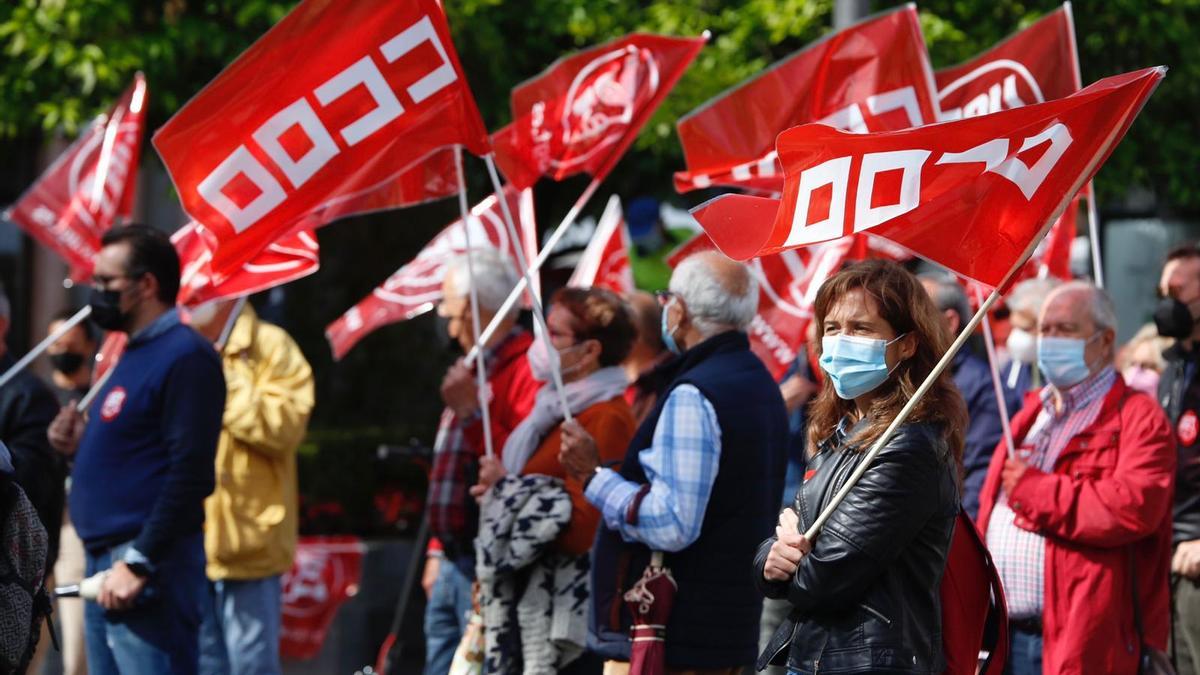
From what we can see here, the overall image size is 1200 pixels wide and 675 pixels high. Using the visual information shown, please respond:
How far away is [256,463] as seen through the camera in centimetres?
801

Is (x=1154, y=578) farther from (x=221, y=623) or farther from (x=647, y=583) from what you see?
(x=221, y=623)

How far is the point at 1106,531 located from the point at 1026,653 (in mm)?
1097

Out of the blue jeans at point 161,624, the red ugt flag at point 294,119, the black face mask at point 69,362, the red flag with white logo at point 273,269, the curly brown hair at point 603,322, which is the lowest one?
the blue jeans at point 161,624

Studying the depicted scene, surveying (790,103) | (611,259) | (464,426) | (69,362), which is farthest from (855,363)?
(69,362)

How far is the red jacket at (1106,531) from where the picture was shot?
5676mm

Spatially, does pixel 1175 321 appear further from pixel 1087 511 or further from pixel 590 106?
pixel 590 106

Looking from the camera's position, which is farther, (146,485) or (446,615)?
(446,615)

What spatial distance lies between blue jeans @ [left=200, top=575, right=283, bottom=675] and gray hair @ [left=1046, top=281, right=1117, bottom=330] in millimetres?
3644

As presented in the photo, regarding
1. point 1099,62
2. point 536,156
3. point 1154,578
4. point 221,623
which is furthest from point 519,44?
point 1154,578

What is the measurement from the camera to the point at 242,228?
599 cm

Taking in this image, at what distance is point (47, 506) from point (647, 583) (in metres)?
2.59

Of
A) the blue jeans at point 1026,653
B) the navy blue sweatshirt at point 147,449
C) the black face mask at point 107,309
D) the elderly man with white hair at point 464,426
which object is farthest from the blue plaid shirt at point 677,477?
the black face mask at point 107,309

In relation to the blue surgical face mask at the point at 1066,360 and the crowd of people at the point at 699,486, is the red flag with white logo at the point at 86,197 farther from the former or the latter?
the blue surgical face mask at the point at 1066,360

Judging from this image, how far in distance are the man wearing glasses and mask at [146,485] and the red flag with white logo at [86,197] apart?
295 cm
